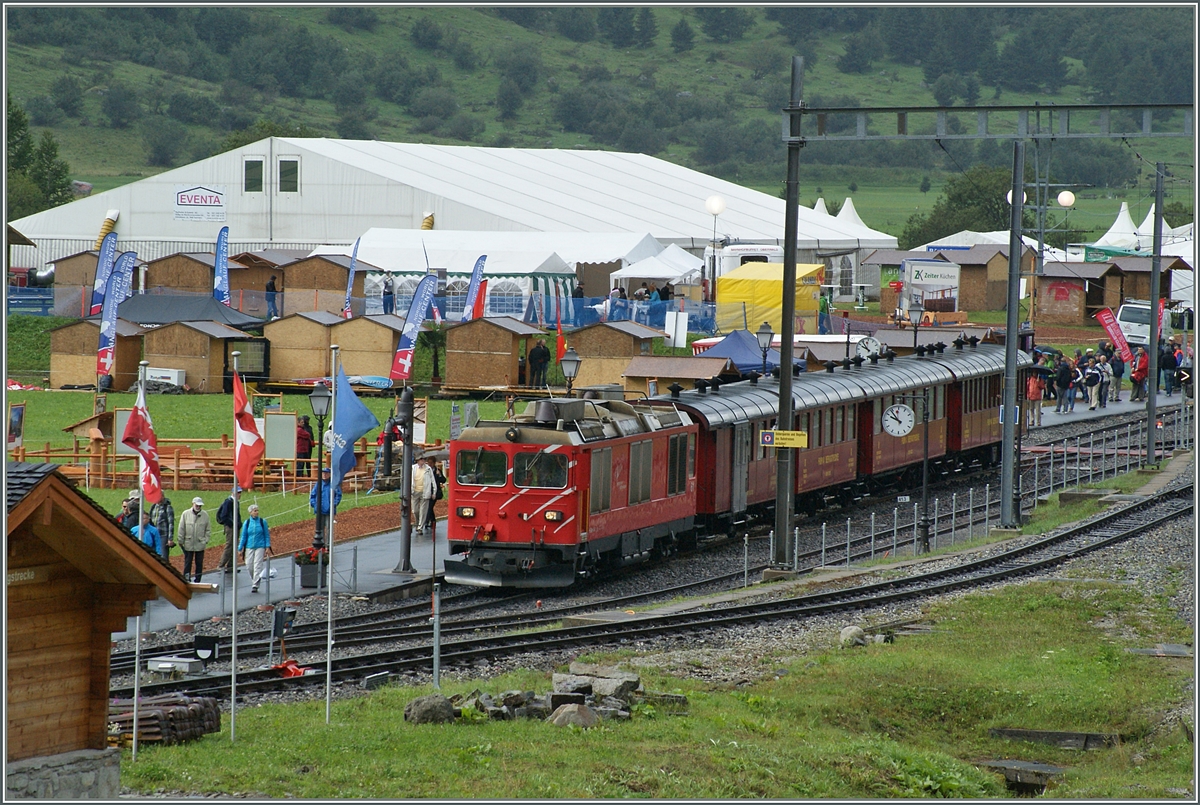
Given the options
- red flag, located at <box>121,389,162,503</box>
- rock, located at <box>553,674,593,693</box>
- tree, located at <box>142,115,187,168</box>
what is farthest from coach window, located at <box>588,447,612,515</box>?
tree, located at <box>142,115,187,168</box>

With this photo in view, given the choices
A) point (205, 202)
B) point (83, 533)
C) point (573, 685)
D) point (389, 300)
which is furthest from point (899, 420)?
point (205, 202)

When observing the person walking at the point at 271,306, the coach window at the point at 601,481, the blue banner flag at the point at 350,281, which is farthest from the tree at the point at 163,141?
the coach window at the point at 601,481

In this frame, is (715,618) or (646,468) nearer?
(715,618)

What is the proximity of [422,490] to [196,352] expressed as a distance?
22.5 metres

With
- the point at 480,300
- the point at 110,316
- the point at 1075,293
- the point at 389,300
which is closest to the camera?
the point at 110,316

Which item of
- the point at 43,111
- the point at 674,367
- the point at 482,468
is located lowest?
the point at 482,468

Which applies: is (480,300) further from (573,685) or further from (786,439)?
(573,685)

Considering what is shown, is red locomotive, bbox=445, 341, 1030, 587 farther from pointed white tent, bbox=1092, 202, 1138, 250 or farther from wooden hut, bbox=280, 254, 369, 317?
pointed white tent, bbox=1092, 202, 1138, 250

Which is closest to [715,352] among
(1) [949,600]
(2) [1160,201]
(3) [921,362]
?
(3) [921,362]

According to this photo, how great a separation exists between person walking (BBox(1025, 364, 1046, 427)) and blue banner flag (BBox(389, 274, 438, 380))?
15.7m

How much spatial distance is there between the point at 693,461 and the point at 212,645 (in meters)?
12.7

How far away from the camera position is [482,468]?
24938 mm

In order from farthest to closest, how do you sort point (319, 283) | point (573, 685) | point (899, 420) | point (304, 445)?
point (319, 283) → point (304, 445) → point (899, 420) → point (573, 685)

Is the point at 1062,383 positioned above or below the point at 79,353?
below
